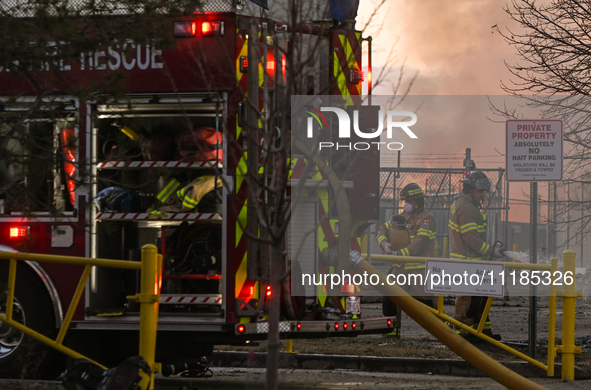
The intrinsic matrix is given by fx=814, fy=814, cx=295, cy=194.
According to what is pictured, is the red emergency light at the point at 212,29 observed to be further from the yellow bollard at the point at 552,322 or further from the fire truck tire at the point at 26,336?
the yellow bollard at the point at 552,322

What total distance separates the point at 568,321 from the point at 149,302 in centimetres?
435

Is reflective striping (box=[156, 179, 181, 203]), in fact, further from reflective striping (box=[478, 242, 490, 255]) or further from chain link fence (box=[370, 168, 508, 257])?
chain link fence (box=[370, 168, 508, 257])

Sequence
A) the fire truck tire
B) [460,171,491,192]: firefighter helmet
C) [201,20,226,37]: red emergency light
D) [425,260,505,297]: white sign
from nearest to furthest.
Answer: [201,20,226,37]: red emergency light, the fire truck tire, [425,260,505,297]: white sign, [460,171,491,192]: firefighter helmet

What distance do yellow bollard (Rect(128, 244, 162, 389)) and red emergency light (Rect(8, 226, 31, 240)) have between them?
164 cm

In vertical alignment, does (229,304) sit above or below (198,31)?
below

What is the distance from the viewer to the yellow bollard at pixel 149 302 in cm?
568

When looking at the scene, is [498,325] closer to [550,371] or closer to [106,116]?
[550,371]

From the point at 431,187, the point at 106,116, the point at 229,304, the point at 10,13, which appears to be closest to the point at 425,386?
the point at 229,304

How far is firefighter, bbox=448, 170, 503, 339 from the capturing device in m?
10.4

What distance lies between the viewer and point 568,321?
7961 mm

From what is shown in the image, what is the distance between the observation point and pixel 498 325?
13.3m

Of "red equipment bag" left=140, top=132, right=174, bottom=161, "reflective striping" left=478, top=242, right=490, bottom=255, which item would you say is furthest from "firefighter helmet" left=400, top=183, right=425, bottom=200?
"red equipment bag" left=140, top=132, right=174, bottom=161

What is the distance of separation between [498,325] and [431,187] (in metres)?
3.70

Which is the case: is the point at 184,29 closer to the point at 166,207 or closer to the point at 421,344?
the point at 166,207
